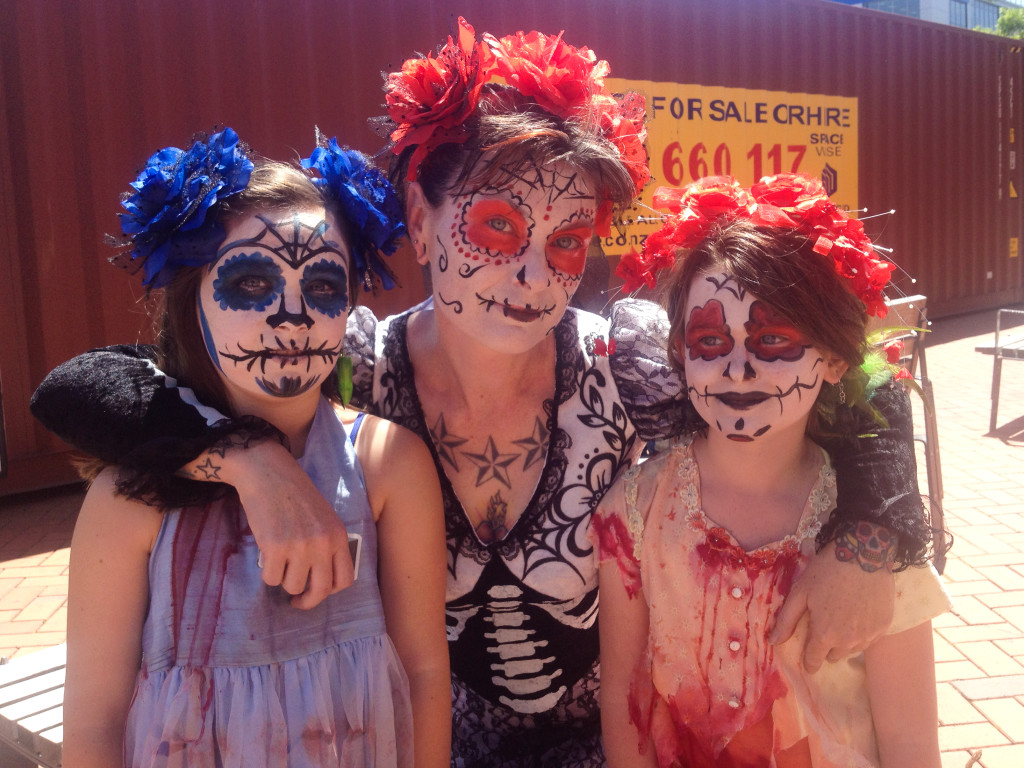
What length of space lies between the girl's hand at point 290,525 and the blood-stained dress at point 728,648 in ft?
1.90

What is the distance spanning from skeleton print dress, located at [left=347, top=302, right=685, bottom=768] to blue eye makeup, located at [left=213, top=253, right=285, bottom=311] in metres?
0.54

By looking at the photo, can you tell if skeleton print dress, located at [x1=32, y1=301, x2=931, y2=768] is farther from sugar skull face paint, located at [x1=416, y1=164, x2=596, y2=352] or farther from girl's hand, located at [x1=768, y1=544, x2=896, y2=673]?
sugar skull face paint, located at [x1=416, y1=164, x2=596, y2=352]

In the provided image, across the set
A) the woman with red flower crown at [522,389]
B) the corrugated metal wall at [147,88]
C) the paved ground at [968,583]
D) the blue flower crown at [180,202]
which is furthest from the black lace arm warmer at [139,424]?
the corrugated metal wall at [147,88]

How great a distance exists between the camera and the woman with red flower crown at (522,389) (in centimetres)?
157

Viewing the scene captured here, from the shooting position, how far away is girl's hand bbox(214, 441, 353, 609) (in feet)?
4.56

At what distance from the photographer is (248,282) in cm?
149

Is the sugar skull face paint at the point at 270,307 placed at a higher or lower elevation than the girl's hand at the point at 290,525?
higher

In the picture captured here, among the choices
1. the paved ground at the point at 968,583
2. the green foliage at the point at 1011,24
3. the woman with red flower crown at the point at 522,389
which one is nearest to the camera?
the woman with red flower crown at the point at 522,389

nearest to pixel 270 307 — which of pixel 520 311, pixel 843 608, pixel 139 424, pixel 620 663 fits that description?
pixel 139 424

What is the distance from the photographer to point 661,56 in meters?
7.63

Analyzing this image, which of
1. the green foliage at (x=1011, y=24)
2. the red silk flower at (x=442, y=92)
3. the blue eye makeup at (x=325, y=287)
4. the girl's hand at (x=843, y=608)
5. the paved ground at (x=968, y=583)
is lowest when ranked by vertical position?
the paved ground at (x=968, y=583)

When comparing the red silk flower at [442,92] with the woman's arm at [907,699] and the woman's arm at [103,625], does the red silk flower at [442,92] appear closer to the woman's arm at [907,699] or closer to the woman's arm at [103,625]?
the woman's arm at [103,625]

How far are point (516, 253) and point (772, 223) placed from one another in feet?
1.73

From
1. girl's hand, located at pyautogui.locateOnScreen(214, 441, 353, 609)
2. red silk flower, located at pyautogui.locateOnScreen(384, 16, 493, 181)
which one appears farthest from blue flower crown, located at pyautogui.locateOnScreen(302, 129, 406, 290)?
girl's hand, located at pyautogui.locateOnScreen(214, 441, 353, 609)
